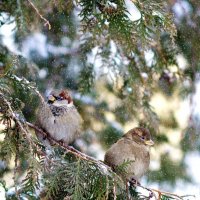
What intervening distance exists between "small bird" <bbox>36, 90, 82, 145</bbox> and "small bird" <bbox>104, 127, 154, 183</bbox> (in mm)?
266

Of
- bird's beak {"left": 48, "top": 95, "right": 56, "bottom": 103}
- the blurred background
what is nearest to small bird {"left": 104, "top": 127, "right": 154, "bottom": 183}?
the blurred background

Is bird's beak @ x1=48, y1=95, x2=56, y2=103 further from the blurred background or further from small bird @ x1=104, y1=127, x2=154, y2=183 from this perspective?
small bird @ x1=104, y1=127, x2=154, y2=183

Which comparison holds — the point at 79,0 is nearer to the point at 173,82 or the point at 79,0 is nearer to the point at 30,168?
the point at 30,168

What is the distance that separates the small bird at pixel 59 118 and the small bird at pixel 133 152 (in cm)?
27

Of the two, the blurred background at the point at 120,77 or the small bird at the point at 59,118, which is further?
the blurred background at the point at 120,77

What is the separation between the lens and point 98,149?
4.68 m

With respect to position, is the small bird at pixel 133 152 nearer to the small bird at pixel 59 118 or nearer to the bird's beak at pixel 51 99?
the small bird at pixel 59 118

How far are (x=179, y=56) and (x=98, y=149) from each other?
3.04 feet

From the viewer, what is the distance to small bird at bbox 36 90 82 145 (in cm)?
365

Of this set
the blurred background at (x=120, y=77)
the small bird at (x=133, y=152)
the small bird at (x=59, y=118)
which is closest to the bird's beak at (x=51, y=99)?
the small bird at (x=59, y=118)

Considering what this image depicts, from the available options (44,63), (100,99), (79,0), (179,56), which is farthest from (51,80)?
(79,0)

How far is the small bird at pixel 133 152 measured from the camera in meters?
3.79

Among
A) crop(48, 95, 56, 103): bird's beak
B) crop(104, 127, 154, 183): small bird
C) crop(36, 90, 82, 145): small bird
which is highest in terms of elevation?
crop(48, 95, 56, 103): bird's beak

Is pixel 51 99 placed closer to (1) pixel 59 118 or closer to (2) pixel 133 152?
(1) pixel 59 118
